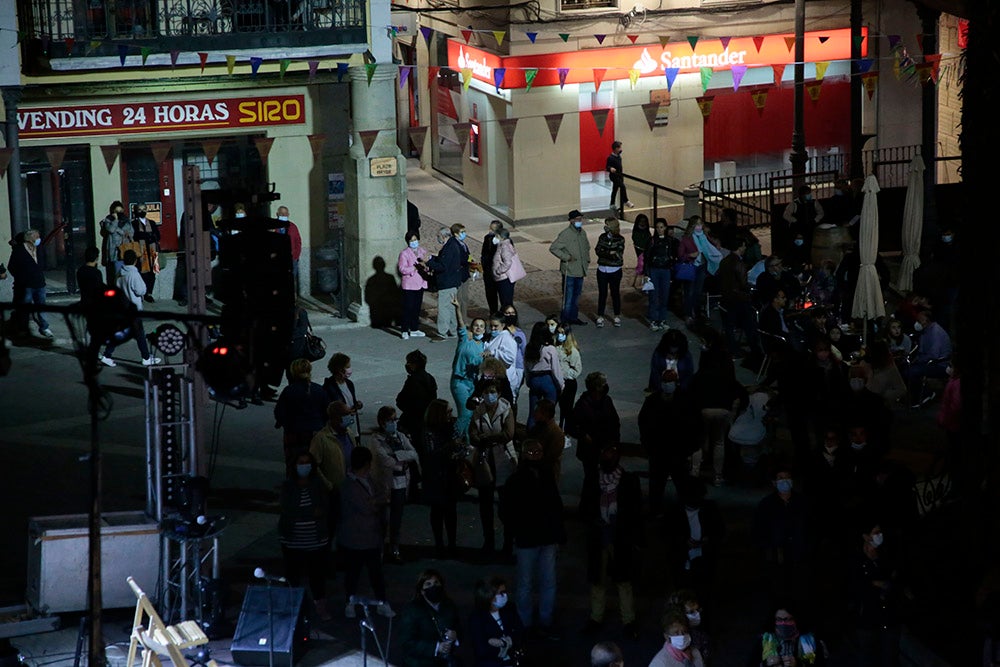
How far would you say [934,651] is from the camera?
1328 cm

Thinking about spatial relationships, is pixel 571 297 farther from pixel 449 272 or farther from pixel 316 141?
pixel 316 141

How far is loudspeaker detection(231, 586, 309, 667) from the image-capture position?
1352cm

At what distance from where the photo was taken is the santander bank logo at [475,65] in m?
31.2

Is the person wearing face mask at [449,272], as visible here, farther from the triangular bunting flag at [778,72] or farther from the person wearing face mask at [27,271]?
the triangular bunting flag at [778,72]

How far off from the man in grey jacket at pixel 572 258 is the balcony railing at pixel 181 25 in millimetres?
4268

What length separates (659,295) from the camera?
23734 mm

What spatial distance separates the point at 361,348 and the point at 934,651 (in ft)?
39.4

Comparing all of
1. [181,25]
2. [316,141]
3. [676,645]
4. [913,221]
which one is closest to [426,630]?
[676,645]

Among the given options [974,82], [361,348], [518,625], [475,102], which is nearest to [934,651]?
[518,625]

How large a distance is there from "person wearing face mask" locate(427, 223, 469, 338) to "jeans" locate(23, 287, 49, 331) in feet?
18.1

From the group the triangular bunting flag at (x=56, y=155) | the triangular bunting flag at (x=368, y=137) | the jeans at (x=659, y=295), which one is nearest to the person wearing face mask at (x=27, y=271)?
the triangular bunting flag at (x=56, y=155)

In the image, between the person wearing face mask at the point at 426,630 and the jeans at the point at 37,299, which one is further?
the jeans at the point at 37,299

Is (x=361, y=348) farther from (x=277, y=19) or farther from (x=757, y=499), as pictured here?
(x=757, y=499)

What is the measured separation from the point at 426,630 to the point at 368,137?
41.9 feet
